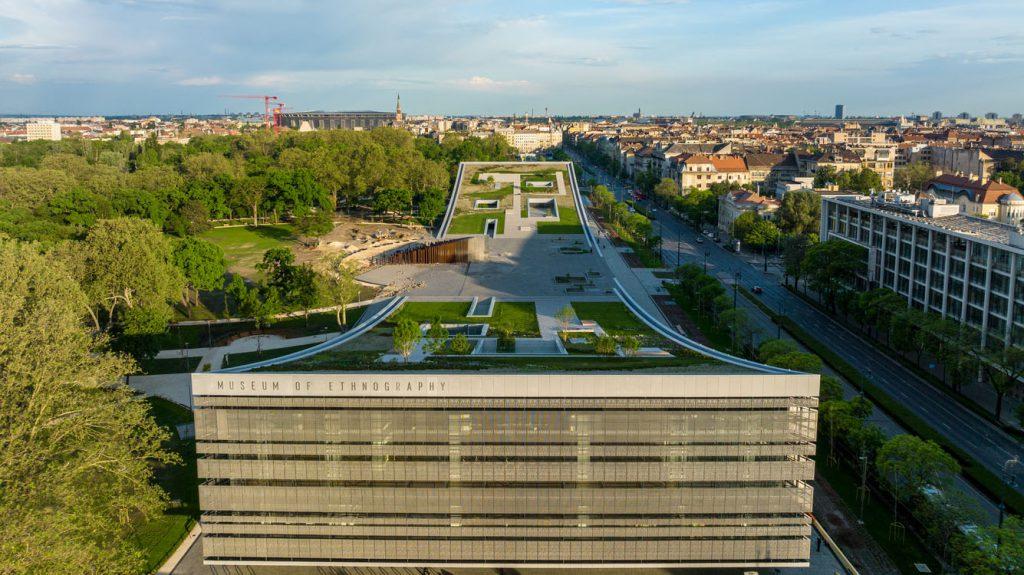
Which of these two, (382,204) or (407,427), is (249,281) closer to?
(382,204)

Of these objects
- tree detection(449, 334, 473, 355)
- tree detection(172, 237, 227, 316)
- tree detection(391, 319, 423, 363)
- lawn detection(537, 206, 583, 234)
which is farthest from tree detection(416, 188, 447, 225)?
tree detection(391, 319, 423, 363)

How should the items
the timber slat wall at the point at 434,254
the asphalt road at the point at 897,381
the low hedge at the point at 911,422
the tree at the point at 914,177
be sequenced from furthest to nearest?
the tree at the point at 914,177, the timber slat wall at the point at 434,254, the asphalt road at the point at 897,381, the low hedge at the point at 911,422

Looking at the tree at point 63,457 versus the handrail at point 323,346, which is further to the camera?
the handrail at point 323,346

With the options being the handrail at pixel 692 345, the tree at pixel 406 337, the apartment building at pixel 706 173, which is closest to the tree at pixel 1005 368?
the handrail at pixel 692 345

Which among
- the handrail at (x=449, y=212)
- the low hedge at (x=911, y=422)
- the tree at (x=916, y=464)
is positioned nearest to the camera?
the tree at (x=916, y=464)

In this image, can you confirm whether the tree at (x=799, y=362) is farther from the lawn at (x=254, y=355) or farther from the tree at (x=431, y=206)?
the tree at (x=431, y=206)

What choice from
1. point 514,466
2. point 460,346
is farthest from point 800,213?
point 514,466
